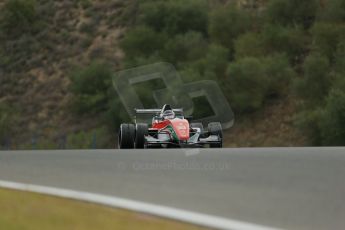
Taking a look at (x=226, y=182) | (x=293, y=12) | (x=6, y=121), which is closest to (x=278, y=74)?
(x=293, y=12)

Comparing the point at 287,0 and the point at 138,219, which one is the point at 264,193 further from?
the point at 287,0

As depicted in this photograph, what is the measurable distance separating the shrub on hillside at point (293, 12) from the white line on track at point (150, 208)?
41417 mm

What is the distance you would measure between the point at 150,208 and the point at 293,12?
1723 inches

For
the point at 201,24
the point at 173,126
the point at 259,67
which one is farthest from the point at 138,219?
the point at 201,24

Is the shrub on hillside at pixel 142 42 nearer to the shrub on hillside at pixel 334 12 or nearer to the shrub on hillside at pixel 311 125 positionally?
the shrub on hillside at pixel 334 12

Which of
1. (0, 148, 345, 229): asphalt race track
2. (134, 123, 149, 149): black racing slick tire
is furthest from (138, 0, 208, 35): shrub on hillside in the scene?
(0, 148, 345, 229): asphalt race track

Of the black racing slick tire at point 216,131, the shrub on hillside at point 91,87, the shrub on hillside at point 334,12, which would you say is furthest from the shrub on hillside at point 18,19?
the black racing slick tire at point 216,131

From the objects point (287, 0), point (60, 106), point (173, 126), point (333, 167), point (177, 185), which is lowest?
point (60, 106)

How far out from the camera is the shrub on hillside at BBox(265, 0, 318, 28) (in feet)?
158

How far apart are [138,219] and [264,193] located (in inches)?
90.5

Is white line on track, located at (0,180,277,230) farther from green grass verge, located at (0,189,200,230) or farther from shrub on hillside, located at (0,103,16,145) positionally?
shrub on hillside, located at (0,103,16,145)

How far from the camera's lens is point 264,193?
7762mm

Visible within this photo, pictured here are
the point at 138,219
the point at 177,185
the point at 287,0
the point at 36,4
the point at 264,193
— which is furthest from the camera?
the point at 36,4

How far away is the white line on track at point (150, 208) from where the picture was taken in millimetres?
5609
